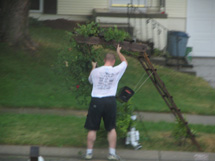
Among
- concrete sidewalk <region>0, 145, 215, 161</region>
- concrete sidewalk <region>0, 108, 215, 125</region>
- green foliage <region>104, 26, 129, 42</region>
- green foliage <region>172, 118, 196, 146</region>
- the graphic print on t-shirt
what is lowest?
concrete sidewalk <region>0, 145, 215, 161</region>

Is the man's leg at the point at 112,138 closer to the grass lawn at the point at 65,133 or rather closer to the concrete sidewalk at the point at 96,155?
the concrete sidewalk at the point at 96,155

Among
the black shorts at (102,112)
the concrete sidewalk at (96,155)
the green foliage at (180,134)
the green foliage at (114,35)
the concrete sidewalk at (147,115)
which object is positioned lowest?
the concrete sidewalk at (96,155)

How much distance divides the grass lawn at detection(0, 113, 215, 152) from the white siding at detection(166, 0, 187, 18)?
7.31 m

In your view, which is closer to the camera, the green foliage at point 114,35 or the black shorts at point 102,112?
the black shorts at point 102,112

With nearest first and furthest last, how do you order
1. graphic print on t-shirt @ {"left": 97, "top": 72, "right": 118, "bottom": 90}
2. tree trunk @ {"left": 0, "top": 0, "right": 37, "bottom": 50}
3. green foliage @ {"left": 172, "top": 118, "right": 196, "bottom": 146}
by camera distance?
graphic print on t-shirt @ {"left": 97, "top": 72, "right": 118, "bottom": 90}, green foliage @ {"left": 172, "top": 118, "right": 196, "bottom": 146}, tree trunk @ {"left": 0, "top": 0, "right": 37, "bottom": 50}

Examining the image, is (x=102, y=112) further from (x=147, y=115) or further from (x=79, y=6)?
(x=79, y=6)

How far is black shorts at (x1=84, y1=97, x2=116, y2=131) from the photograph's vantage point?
18.9ft

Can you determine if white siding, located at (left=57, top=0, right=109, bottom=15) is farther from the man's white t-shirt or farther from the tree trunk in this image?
the man's white t-shirt

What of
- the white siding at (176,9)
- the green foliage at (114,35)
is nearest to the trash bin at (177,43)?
the white siding at (176,9)

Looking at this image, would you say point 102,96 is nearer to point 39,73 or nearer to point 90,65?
point 90,65

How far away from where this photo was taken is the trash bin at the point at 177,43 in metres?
12.9

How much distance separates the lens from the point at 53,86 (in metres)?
9.71

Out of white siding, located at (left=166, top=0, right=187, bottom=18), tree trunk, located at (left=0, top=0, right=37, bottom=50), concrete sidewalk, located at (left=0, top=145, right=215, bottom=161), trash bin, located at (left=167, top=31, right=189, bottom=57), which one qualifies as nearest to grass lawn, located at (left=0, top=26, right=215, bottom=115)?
tree trunk, located at (left=0, top=0, right=37, bottom=50)

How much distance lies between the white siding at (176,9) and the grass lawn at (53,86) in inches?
125
